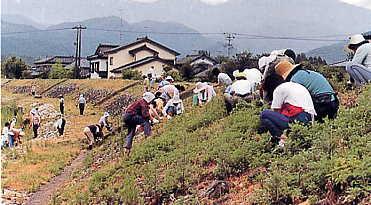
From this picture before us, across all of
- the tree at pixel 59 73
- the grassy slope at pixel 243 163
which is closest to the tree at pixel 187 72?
the tree at pixel 59 73

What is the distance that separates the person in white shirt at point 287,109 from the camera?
23.6 ft

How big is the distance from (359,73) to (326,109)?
3.12 metres

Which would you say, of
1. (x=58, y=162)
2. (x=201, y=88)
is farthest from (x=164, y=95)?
(x=58, y=162)

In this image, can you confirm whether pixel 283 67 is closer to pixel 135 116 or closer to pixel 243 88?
pixel 243 88

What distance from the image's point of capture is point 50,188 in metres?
14.2

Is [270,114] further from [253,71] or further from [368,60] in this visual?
[253,71]

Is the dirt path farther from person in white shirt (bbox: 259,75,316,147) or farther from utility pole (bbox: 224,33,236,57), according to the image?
utility pole (bbox: 224,33,236,57)

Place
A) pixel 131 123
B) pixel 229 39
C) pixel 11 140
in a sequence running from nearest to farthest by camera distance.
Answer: pixel 131 123
pixel 11 140
pixel 229 39

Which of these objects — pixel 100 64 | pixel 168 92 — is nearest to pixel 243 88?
pixel 168 92

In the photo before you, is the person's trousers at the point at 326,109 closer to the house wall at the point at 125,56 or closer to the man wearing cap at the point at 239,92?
the man wearing cap at the point at 239,92

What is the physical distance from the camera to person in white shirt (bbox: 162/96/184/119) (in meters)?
16.6

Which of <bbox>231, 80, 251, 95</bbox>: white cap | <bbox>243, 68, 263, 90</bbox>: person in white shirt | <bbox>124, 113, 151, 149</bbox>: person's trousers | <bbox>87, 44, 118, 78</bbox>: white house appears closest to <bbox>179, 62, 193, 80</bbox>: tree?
<bbox>87, 44, 118, 78</bbox>: white house

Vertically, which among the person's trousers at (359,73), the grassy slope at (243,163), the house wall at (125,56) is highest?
the person's trousers at (359,73)

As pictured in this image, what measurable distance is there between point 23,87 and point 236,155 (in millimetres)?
54873
